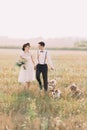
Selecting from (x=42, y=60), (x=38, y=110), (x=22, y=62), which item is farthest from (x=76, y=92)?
(x=38, y=110)

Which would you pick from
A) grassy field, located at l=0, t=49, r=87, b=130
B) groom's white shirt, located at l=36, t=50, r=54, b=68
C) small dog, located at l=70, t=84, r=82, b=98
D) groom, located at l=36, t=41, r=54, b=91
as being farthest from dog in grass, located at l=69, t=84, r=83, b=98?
groom's white shirt, located at l=36, t=50, r=54, b=68

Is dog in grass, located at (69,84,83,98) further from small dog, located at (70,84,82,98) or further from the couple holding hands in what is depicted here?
the couple holding hands

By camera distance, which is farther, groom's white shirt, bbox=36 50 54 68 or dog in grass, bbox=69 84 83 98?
groom's white shirt, bbox=36 50 54 68

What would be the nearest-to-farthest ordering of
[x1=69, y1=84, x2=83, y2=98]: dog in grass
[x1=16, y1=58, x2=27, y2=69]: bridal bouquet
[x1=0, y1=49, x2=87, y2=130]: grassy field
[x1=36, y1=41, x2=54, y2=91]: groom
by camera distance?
[x1=0, y1=49, x2=87, y2=130]: grassy field, [x1=69, y1=84, x2=83, y2=98]: dog in grass, [x1=36, y1=41, x2=54, y2=91]: groom, [x1=16, y1=58, x2=27, y2=69]: bridal bouquet

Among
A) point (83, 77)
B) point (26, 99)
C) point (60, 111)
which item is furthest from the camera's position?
point (83, 77)

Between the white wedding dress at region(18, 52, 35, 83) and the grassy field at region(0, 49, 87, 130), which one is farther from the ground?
the white wedding dress at region(18, 52, 35, 83)

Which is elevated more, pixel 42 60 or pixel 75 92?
pixel 42 60

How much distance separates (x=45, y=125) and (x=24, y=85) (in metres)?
5.29

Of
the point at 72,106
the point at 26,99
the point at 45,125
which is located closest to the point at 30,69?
the point at 26,99

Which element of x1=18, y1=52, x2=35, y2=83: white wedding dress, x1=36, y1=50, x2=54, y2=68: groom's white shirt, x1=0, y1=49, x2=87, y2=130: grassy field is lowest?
x1=0, y1=49, x2=87, y2=130: grassy field

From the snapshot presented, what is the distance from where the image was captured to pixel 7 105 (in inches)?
469

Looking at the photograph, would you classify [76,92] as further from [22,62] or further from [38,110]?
[38,110]

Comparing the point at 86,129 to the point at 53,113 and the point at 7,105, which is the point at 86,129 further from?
the point at 7,105

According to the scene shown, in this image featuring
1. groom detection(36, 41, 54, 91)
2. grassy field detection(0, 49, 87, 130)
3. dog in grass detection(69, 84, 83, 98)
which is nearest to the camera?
grassy field detection(0, 49, 87, 130)
